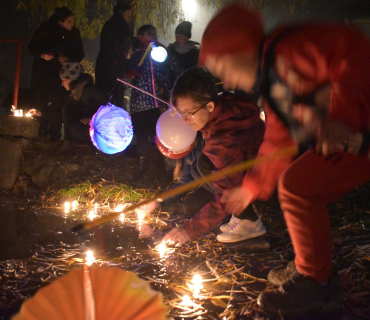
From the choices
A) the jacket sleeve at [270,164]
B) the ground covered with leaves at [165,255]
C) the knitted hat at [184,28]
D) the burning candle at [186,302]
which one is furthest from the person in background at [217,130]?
the knitted hat at [184,28]

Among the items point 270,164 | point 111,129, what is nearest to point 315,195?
point 270,164

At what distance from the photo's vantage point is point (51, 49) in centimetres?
545

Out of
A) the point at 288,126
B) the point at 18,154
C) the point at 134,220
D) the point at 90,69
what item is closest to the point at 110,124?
the point at 134,220

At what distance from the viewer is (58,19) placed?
534 centimetres

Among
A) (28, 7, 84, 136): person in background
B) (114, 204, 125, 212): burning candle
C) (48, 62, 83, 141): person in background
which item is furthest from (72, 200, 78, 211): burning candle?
(28, 7, 84, 136): person in background

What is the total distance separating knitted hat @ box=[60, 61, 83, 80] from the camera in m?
5.23

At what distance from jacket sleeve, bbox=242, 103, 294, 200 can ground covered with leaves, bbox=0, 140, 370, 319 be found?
26.0 inches

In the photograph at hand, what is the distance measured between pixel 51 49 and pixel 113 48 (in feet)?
3.58

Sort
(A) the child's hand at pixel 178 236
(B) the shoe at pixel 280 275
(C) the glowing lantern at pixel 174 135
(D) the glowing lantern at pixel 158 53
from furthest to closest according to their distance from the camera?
(D) the glowing lantern at pixel 158 53, (C) the glowing lantern at pixel 174 135, (A) the child's hand at pixel 178 236, (B) the shoe at pixel 280 275

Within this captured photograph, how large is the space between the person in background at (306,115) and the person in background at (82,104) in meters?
3.58

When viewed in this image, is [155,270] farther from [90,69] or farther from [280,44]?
[90,69]

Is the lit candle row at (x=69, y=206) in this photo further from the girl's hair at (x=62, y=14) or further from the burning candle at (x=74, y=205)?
the girl's hair at (x=62, y=14)

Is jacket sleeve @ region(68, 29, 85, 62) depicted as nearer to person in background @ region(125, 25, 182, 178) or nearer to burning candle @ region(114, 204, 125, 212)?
person in background @ region(125, 25, 182, 178)

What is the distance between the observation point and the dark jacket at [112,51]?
17.8 ft
